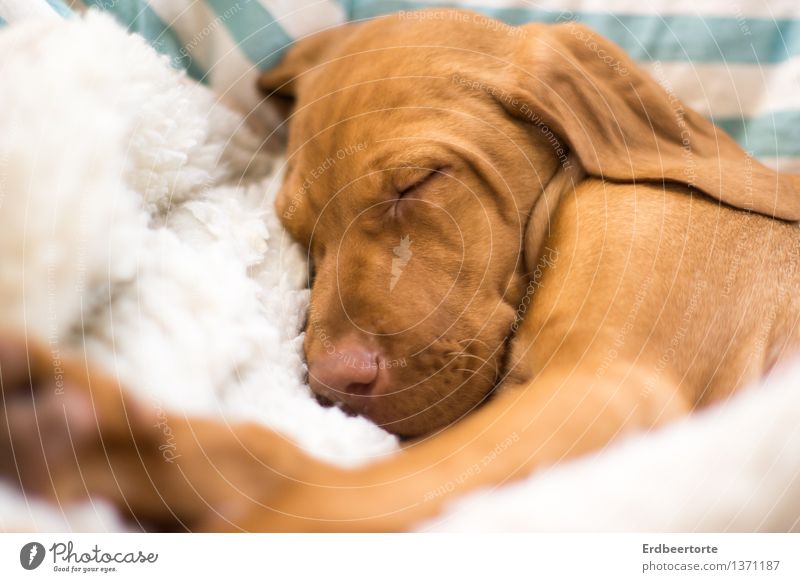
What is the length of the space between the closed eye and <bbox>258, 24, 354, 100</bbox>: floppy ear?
45 cm

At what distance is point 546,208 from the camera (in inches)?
→ 50.1

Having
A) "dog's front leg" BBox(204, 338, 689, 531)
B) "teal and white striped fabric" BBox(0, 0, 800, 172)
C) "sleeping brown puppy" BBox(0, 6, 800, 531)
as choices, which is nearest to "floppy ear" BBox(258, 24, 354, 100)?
"teal and white striped fabric" BBox(0, 0, 800, 172)

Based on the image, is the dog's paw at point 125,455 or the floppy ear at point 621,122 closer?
the dog's paw at point 125,455

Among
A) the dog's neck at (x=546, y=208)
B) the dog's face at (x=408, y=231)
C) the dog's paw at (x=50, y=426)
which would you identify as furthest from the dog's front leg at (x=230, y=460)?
the dog's neck at (x=546, y=208)

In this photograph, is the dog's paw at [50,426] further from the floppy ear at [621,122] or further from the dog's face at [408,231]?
the floppy ear at [621,122]

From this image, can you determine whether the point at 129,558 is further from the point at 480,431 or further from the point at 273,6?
the point at 273,6

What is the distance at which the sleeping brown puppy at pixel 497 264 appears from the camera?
2.84ft

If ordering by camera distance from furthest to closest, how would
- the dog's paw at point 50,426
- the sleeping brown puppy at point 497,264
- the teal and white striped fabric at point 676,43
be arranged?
the teal and white striped fabric at point 676,43 < the sleeping brown puppy at point 497,264 < the dog's paw at point 50,426

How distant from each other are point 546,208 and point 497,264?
0.15 m

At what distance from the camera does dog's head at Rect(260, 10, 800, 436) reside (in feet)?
3.76

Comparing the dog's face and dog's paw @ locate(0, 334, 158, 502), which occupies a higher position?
the dog's face

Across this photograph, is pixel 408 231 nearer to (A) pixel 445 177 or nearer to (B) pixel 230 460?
(A) pixel 445 177

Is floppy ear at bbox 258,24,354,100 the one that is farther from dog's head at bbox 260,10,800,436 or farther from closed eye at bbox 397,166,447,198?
closed eye at bbox 397,166,447,198

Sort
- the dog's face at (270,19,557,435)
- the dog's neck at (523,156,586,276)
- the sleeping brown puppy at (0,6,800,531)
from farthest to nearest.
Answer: the dog's neck at (523,156,586,276)
the dog's face at (270,19,557,435)
the sleeping brown puppy at (0,6,800,531)
